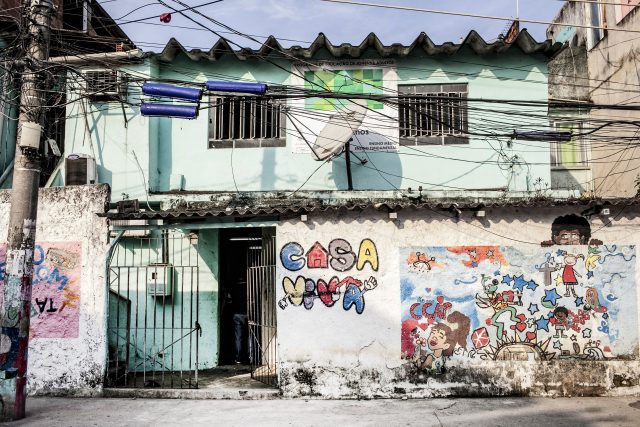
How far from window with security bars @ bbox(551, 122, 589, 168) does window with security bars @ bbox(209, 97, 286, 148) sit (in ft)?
20.4

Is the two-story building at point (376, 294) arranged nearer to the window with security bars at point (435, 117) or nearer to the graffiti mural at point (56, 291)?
the graffiti mural at point (56, 291)

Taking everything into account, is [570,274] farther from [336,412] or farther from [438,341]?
[336,412]

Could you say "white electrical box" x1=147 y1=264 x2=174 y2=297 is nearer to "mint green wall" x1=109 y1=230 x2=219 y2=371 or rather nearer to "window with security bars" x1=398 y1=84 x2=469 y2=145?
"mint green wall" x1=109 y1=230 x2=219 y2=371

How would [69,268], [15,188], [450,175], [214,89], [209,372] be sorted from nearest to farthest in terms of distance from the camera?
[15,188] → [214,89] → [69,268] → [209,372] → [450,175]

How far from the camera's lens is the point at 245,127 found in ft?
36.0

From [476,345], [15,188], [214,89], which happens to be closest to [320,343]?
[476,345]

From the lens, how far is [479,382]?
25.9 feet

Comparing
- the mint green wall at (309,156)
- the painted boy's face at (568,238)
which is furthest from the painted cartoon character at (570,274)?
the mint green wall at (309,156)

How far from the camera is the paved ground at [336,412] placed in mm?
6641

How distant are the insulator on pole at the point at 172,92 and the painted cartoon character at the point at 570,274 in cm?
609

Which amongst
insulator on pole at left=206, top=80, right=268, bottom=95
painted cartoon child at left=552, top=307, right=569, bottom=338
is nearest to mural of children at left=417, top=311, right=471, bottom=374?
painted cartoon child at left=552, top=307, right=569, bottom=338

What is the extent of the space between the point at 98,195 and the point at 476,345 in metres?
6.27

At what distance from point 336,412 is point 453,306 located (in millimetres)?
2381

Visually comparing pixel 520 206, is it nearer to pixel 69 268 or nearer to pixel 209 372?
pixel 209 372
